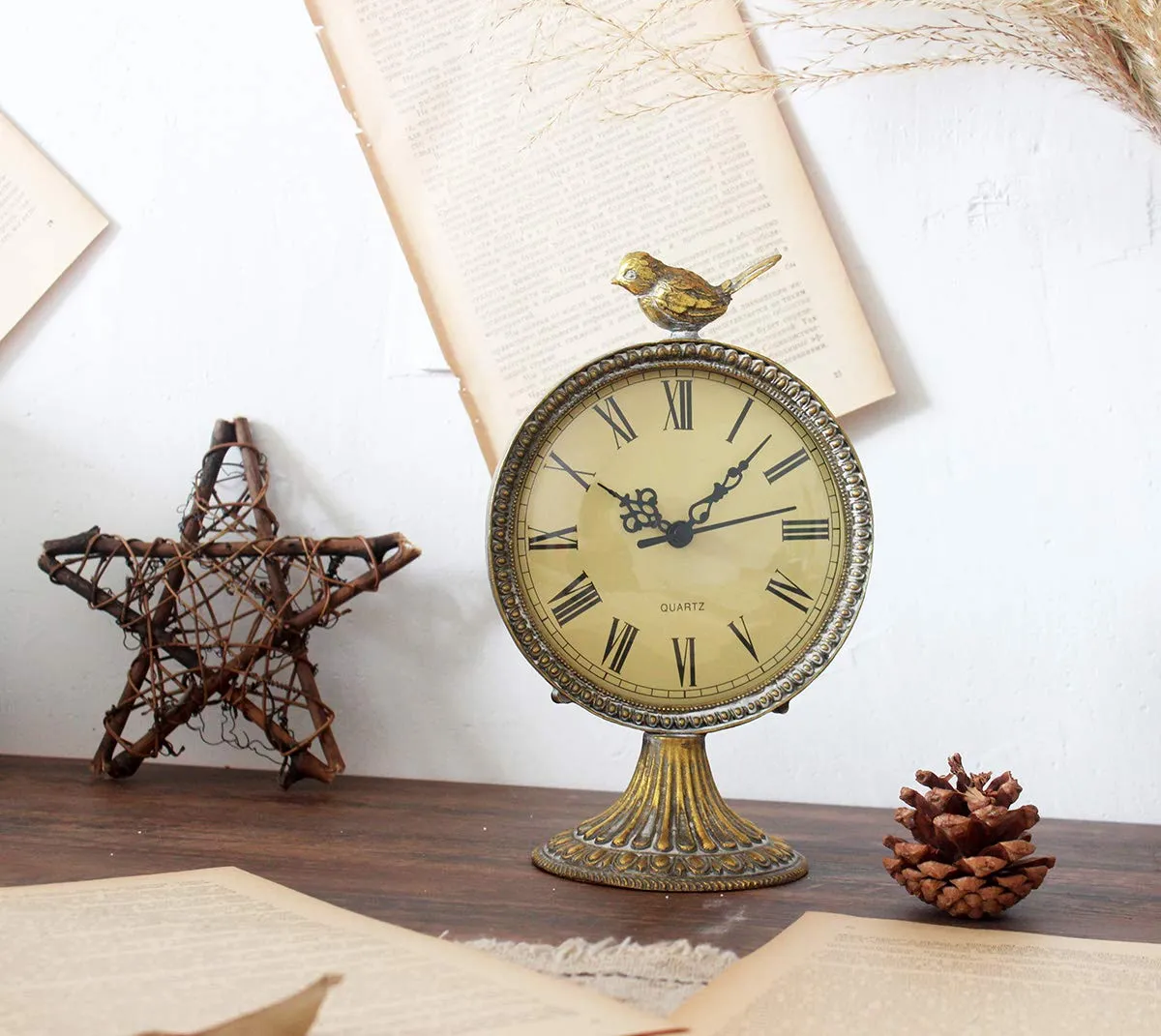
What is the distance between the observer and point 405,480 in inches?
50.2

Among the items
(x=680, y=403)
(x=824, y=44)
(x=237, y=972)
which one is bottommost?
(x=237, y=972)

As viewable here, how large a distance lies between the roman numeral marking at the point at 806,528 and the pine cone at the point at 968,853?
7.8 inches

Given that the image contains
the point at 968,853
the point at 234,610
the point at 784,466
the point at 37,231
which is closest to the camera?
the point at 968,853

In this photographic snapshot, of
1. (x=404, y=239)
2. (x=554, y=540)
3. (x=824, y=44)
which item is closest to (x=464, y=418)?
(x=404, y=239)

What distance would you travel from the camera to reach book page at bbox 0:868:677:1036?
21.6 inches

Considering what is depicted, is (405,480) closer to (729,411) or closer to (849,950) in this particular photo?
(729,411)

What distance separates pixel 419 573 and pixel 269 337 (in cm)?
31

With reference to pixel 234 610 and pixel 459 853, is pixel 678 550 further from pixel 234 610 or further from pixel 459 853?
pixel 234 610

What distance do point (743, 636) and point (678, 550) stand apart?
0.26 feet

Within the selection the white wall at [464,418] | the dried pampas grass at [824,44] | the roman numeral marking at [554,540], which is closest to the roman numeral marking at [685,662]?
the roman numeral marking at [554,540]

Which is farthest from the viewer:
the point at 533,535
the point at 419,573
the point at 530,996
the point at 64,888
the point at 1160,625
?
the point at 419,573

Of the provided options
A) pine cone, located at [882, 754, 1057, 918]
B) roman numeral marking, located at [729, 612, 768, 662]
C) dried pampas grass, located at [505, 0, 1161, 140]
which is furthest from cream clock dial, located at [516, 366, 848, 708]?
dried pampas grass, located at [505, 0, 1161, 140]

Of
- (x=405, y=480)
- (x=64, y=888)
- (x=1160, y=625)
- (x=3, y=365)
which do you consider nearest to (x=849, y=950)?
(x=64, y=888)

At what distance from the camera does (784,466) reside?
89cm
